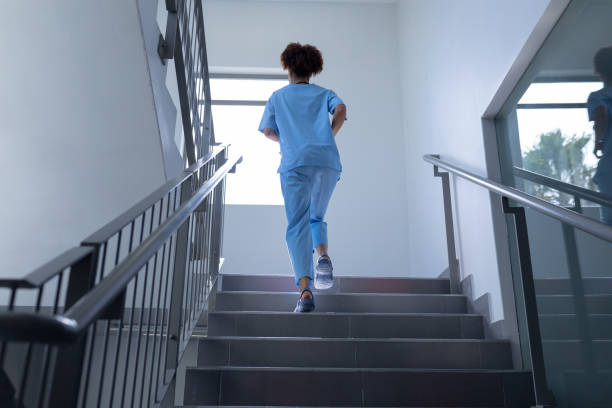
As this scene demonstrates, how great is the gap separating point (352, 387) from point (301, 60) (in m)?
1.79

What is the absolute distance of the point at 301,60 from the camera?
10.6 feet

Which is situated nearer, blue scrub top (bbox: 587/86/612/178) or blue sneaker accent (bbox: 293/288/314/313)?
blue scrub top (bbox: 587/86/612/178)

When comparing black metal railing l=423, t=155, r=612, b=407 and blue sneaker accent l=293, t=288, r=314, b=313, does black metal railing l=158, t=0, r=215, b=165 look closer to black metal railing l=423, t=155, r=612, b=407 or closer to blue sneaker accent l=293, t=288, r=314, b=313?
blue sneaker accent l=293, t=288, r=314, b=313

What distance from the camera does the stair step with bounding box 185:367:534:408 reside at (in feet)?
7.66

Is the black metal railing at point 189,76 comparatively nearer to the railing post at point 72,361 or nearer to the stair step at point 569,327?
the railing post at point 72,361

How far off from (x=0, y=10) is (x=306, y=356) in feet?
7.22

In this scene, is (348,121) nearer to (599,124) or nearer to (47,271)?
(599,124)

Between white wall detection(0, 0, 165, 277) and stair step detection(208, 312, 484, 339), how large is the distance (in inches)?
31.6

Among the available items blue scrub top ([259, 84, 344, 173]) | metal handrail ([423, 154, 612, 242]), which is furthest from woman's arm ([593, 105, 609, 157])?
blue scrub top ([259, 84, 344, 173])

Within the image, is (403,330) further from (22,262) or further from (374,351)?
(22,262)

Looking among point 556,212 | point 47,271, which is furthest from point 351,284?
point 47,271

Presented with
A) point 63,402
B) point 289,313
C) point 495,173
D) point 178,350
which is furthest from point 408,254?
point 63,402

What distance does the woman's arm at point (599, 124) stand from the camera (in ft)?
6.82

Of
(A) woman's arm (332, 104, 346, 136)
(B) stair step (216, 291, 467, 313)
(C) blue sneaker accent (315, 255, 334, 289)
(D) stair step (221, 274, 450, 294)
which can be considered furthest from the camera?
(D) stair step (221, 274, 450, 294)
